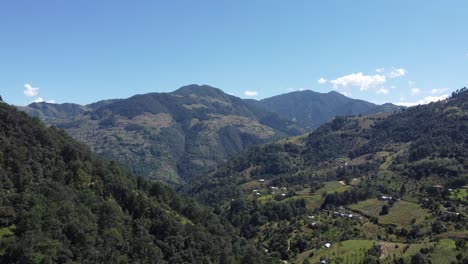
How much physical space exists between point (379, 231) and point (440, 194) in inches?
1735

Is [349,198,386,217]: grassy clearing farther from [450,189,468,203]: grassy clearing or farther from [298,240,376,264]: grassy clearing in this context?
[298,240,376,264]: grassy clearing

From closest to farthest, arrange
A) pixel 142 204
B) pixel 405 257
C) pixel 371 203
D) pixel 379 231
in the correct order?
pixel 142 204, pixel 405 257, pixel 379 231, pixel 371 203

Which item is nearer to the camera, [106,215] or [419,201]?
[106,215]

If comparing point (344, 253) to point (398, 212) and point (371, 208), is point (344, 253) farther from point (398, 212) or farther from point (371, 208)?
point (371, 208)

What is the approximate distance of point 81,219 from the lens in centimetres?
8888

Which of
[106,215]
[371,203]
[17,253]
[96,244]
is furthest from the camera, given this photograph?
[371,203]

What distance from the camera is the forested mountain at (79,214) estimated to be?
7762 cm

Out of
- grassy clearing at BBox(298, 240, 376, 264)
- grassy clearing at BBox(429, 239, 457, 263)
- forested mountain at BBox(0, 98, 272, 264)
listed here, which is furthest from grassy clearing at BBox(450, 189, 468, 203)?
forested mountain at BBox(0, 98, 272, 264)

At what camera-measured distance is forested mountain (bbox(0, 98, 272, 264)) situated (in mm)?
77625

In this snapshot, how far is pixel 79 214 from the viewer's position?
90625 millimetres

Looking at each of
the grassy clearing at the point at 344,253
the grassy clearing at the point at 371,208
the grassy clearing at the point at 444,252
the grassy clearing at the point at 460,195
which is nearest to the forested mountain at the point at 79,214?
the grassy clearing at the point at 344,253

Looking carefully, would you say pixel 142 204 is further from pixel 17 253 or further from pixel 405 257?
pixel 405 257

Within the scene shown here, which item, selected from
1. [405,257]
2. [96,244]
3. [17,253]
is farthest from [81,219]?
[405,257]

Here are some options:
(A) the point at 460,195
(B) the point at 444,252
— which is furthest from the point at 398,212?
(B) the point at 444,252
